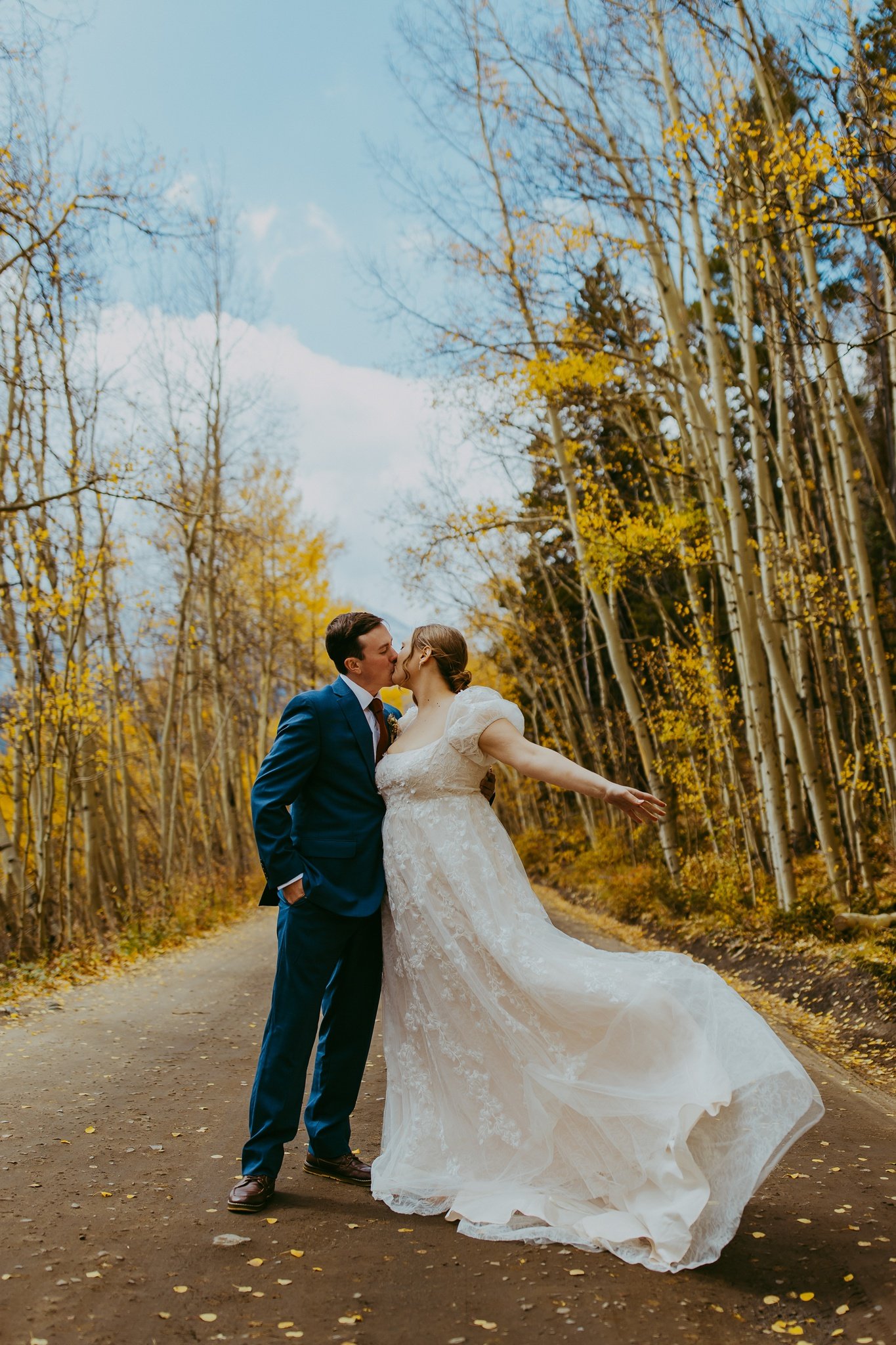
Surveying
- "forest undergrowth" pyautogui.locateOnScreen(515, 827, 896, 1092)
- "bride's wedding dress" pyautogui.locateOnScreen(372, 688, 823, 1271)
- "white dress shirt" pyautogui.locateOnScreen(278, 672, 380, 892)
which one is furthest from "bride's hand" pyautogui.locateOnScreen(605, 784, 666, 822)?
"forest undergrowth" pyautogui.locateOnScreen(515, 827, 896, 1092)

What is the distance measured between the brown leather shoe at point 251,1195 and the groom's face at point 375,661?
1740 mm

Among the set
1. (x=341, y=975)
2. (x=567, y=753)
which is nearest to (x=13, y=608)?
(x=341, y=975)

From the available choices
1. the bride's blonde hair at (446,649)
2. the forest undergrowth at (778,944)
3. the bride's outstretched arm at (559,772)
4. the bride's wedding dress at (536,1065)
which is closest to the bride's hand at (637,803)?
the bride's outstretched arm at (559,772)

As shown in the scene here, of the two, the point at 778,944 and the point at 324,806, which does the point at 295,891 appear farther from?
the point at 778,944

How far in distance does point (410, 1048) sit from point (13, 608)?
1032 centimetres

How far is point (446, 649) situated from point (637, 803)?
3.58 feet

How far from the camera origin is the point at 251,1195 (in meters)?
3.32

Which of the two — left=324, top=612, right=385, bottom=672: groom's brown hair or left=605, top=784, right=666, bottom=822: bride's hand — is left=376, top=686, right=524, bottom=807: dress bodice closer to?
left=324, top=612, right=385, bottom=672: groom's brown hair

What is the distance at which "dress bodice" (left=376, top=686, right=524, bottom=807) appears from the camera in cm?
363

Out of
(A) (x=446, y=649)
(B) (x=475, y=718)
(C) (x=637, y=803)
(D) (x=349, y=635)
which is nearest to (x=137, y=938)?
(D) (x=349, y=635)

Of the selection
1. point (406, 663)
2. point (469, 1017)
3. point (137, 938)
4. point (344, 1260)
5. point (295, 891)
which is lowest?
point (137, 938)

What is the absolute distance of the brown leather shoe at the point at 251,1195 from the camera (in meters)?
3.31

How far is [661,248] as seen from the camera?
9.89 metres

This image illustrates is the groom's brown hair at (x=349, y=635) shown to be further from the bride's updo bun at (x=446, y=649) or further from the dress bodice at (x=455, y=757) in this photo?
the dress bodice at (x=455, y=757)
